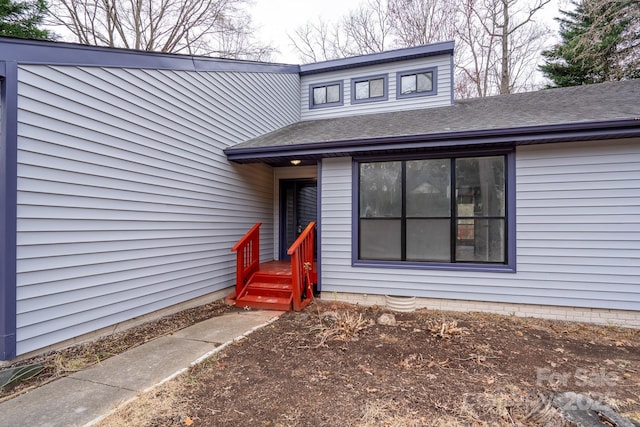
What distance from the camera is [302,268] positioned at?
5570 mm

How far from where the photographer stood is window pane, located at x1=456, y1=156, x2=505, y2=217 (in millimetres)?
4980

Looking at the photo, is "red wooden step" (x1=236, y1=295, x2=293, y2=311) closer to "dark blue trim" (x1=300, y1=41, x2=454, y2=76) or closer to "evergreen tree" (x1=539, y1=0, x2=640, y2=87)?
"dark blue trim" (x1=300, y1=41, x2=454, y2=76)

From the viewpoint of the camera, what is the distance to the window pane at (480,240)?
16.3 ft

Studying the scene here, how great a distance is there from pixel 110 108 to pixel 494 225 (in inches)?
220

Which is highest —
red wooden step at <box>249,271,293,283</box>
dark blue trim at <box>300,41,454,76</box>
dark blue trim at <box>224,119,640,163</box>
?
dark blue trim at <box>300,41,454,76</box>

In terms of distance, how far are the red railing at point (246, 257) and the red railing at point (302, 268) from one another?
104cm

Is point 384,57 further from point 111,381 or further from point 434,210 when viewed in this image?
point 111,381

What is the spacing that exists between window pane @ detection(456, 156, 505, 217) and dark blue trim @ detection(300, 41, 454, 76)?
3860 millimetres

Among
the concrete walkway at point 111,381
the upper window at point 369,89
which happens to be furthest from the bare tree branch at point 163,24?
the concrete walkway at point 111,381

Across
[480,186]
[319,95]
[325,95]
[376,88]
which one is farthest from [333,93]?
[480,186]

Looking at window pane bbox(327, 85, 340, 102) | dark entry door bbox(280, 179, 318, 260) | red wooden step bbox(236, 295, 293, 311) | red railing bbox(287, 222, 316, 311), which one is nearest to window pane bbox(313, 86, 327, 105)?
window pane bbox(327, 85, 340, 102)

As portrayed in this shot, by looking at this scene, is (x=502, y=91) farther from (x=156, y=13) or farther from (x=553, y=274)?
(x=156, y=13)

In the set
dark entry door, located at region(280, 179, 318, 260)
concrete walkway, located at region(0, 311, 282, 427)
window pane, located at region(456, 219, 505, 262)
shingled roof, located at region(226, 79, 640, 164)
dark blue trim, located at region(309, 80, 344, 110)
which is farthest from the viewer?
dark blue trim, located at region(309, 80, 344, 110)

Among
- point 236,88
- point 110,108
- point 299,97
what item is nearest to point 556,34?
point 299,97
